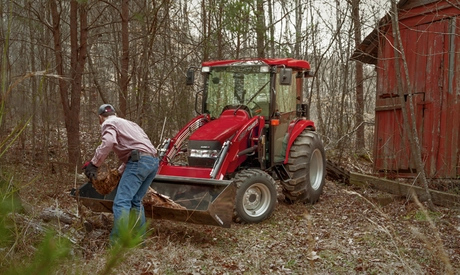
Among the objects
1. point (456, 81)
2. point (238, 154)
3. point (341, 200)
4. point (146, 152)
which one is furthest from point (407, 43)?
point (146, 152)

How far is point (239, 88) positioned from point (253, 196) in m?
2.05

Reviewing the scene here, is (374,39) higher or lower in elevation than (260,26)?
lower

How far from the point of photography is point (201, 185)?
23.3 ft

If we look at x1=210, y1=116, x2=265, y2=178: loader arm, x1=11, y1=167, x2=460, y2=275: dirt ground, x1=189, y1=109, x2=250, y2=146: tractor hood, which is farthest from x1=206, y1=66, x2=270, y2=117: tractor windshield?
x1=11, y1=167, x2=460, y2=275: dirt ground

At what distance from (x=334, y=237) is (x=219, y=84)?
3497 mm

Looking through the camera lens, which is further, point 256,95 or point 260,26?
point 260,26

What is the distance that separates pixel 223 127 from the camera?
8109 millimetres

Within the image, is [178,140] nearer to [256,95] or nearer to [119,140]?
[256,95]

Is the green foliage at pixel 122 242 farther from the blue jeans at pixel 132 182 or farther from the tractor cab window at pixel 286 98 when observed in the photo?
the tractor cab window at pixel 286 98

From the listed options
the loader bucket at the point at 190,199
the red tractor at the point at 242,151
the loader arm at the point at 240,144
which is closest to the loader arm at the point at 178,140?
the red tractor at the point at 242,151

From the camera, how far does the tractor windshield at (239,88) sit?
28.3 ft

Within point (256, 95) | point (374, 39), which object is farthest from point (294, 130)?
point (374, 39)

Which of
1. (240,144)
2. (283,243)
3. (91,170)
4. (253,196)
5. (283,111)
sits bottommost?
(283,243)

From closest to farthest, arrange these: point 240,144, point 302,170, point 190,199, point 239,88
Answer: point 190,199 < point 240,144 < point 239,88 < point 302,170
